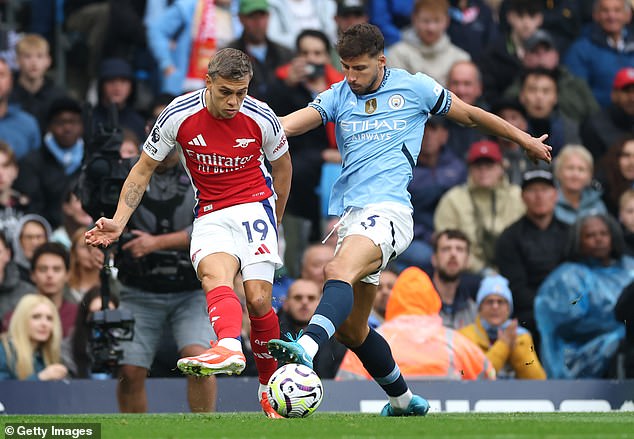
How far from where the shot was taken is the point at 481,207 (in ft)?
49.9

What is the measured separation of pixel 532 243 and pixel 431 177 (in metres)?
1.64

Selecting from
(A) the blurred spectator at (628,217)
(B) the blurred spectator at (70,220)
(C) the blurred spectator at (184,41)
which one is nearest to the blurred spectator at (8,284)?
(B) the blurred spectator at (70,220)

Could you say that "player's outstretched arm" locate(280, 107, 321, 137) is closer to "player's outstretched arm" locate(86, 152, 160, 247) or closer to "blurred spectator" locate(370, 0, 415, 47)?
"player's outstretched arm" locate(86, 152, 160, 247)

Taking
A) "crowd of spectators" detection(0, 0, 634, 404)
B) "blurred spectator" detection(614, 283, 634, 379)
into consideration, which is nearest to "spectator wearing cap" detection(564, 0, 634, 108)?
"crowd of spectators" detection(0, 0, 634, 404)

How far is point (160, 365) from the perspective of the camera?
12891 millimetres

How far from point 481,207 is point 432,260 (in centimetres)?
114

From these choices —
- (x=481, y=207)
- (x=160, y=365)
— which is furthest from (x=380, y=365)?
(x=481, y=207)

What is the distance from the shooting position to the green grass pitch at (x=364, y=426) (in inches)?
309

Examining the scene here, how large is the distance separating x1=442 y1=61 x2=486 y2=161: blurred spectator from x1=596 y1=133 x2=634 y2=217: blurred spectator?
4.94ft

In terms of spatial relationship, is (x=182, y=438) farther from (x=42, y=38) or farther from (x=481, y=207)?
(x=42, y=38)

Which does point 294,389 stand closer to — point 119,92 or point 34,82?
point 119,92

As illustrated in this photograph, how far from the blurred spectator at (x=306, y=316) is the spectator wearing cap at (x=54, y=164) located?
3.18 metres

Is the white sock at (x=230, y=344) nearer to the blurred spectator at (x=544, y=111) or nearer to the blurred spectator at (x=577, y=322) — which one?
the blurred spectator at (x=577, y=322)

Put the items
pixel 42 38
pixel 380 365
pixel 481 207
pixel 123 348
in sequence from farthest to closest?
pixel 42 38 → pixel 481 207 → pixel 123 348 → pixel 380 365
